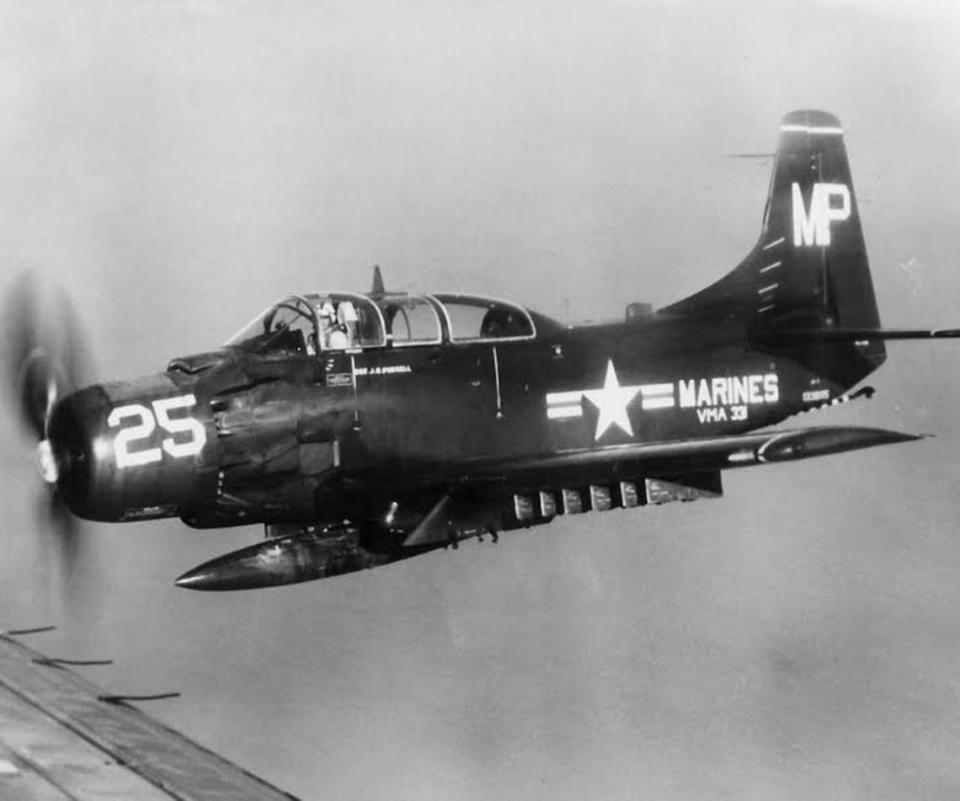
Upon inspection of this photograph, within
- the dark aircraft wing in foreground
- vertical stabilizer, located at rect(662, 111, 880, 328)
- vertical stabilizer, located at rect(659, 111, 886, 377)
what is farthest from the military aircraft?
the dark aircraft wing in foreground

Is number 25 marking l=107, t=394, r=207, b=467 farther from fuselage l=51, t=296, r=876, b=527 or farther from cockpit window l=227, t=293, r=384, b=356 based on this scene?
cockpit window l=227, t=293, r=384, b=356

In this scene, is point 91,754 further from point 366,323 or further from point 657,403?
point 657,403

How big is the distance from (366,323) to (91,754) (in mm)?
3921

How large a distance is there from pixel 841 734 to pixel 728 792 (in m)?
1.66

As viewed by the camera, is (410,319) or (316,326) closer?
(316,326)

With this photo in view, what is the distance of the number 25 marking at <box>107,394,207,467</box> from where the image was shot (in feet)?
25.5

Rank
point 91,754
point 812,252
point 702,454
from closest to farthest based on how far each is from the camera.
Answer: point 91,754
point 702,454
point 812,252

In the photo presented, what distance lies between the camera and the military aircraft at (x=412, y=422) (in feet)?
26.2

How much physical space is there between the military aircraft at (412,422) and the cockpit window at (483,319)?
0.02 meters

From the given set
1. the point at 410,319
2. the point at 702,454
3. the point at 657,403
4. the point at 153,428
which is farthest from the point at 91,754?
the point at 657,403

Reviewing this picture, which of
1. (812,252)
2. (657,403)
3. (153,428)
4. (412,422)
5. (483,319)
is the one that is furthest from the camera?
(812,252)

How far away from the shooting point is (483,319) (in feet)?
30.6

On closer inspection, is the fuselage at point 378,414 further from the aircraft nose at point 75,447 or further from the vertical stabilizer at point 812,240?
the vertical stabilizer at point 812,240

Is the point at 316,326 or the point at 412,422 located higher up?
the point at 316,326
